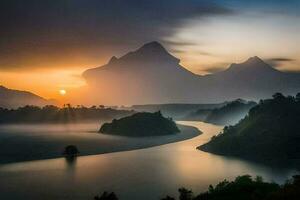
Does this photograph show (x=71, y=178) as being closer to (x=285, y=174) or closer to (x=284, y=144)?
(x=285, y=174)

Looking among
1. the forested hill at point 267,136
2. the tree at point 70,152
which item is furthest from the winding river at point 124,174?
the forested hill at point 267,136

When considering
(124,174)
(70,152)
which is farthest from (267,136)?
(70,152)

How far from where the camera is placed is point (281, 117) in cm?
15375

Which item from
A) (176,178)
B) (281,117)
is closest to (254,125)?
(281,117)

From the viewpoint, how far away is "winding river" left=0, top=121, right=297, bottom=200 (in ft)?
293

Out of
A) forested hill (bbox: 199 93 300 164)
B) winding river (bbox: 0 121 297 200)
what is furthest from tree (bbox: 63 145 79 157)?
forested hill (bbox: 199 93 300 164)

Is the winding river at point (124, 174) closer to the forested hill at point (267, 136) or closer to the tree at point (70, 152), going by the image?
the tree at point (70, 152)

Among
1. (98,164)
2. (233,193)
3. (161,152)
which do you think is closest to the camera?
(233,193)

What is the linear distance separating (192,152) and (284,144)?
34643 millimetres

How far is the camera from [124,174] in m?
112

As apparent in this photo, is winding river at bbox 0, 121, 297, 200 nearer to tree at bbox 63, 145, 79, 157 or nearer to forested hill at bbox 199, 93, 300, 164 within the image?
tree at bbox 63, 145, 79, 157

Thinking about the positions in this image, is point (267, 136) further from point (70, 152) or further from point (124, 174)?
point (70, 152)

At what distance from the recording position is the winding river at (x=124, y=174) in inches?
3519

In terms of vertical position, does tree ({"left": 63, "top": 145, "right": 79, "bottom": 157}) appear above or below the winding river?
above
